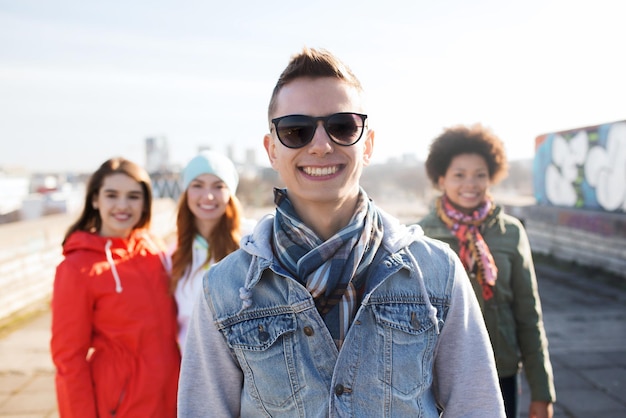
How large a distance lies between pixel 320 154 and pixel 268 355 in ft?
1.96

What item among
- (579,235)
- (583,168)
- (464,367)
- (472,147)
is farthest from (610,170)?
(464,367)

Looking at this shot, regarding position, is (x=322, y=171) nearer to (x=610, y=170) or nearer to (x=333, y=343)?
(x=333, y=343)

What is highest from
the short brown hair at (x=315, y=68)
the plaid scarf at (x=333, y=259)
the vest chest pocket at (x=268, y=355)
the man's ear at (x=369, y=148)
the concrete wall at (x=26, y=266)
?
the short brown hair at (x=315, y=68)

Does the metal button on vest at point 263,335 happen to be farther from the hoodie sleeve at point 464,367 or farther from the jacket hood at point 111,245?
the jacket hood at point 111,245

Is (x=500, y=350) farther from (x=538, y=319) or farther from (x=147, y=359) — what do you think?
(x=147, y=359)

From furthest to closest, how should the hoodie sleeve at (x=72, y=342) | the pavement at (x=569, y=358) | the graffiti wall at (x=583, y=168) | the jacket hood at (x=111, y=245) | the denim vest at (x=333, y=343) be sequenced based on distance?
the graffiti wall at (x=583, y=168) → the pavement at (x=569, y=358) → the jacket hood at (x=111, y=245) → the hoodie sleeve at (x=72, y=342) → the denim vest at (x=333, y=343)

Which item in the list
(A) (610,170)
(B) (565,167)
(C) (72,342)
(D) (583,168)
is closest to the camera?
(C) (72,342)

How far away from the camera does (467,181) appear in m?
2.81

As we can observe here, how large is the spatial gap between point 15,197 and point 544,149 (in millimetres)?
49876

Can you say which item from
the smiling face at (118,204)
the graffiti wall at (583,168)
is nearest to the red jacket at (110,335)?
the smiling face at (118,204)

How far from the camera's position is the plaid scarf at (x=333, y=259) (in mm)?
1390

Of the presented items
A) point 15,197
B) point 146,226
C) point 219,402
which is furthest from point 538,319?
point 15,197

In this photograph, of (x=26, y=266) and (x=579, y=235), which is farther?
(x=579, y=235)

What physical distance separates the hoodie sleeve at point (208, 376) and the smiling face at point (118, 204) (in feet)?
5.13
